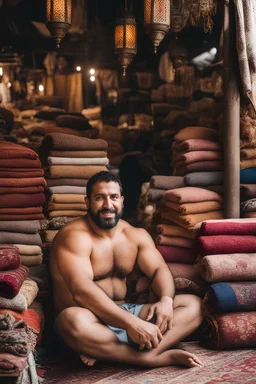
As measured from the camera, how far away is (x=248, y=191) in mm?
6641

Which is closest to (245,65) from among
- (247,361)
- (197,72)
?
(247,361)

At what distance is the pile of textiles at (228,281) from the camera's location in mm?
5703

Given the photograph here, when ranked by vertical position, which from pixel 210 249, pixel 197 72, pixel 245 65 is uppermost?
pixel 197 72

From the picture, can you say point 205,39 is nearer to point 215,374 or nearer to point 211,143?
point 211,143

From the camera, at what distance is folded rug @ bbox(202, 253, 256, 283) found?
5.80 meters

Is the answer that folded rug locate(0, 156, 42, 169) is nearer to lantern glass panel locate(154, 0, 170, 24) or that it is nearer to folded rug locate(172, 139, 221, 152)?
folded rug locate(172, 139, 221, 152)

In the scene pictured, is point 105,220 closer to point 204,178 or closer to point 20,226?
point 20,226

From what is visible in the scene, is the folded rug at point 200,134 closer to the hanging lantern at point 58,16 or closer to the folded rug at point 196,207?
the folded rug at point 196,207

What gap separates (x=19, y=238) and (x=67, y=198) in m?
0.95

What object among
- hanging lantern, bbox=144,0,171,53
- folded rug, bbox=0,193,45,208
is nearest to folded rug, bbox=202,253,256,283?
folded rug, bbox=0,193,45,208

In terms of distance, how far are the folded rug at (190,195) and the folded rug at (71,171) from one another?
0.82 m

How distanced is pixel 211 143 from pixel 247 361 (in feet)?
7.63

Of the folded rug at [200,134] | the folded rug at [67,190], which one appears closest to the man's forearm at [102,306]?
the folded rug at [67,190]

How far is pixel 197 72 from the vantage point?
42.4ft
